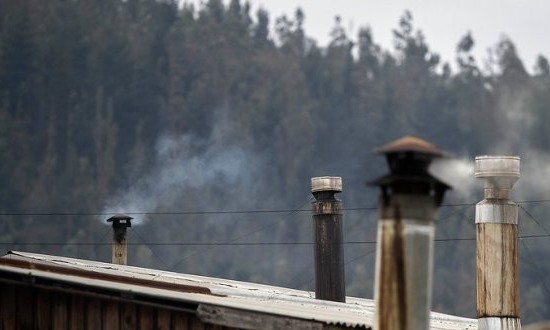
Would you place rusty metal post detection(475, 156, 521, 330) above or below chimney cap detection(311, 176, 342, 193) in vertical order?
below

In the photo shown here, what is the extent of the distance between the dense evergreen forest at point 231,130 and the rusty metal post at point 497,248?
60980mm

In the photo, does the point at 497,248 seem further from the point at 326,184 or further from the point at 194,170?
the point at 194,170

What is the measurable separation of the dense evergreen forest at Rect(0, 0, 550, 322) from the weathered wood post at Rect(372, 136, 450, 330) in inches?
2677

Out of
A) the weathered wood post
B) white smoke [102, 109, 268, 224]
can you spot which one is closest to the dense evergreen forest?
white smoke [102, 109, 268, 224]

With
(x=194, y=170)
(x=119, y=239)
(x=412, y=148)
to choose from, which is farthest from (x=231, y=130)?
(x=412, y=148)

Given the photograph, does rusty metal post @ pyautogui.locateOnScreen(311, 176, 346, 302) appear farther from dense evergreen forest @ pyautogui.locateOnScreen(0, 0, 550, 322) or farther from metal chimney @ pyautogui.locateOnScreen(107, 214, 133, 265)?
dense evergreen forest @ pyautogui.locateOnScreen(0, 0, 550, 322)

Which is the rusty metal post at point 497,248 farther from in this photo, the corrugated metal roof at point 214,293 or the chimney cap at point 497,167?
the corrugated metal roof at point 214,293

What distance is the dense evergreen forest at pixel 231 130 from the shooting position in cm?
8819

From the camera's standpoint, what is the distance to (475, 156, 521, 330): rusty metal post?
16.9 m

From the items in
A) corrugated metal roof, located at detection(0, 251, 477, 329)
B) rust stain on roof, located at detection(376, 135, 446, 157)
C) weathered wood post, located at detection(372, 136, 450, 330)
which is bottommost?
corrugated metal roof, located at detection(0, 251, 477, 329)

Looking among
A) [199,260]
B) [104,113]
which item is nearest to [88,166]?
[104,113]

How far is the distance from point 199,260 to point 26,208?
34.0 feet

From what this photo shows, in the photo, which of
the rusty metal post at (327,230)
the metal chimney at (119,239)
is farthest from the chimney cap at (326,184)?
the metal chimney at (119,239)

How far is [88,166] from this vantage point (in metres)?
99.4
